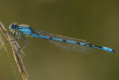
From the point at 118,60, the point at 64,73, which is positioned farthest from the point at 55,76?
the point at 118,60

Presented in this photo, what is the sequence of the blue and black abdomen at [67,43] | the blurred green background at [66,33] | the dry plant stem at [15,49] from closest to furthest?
the dry plant stem at [15,49] → the blue and black abdomen at [67,43] → the blurred green background at [66,33]

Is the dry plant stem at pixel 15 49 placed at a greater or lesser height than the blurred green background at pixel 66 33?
greater

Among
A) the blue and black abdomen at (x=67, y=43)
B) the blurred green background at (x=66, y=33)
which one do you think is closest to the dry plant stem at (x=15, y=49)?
the blue and black abdomen at (x=67, y=43)

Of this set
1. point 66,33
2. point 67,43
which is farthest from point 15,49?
point 66,33

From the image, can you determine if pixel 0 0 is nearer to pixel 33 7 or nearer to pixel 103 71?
pixel 33 7

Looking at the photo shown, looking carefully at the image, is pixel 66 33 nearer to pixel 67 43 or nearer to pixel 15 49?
pixel 67 43

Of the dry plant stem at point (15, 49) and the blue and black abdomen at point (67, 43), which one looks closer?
the dry plant stem at point (15, 49)

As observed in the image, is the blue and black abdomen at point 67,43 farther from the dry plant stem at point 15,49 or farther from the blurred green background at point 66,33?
the dry plant stem at point 15,49

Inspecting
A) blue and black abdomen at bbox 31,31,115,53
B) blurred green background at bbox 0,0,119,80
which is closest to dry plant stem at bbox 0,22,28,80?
blue and black abdomen at bbox 31,31,115,53

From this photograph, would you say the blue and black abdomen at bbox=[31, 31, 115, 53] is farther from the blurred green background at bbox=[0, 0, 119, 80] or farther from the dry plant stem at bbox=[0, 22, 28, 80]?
the dry plant stem at bbox=[0, 22, 28, 80]
